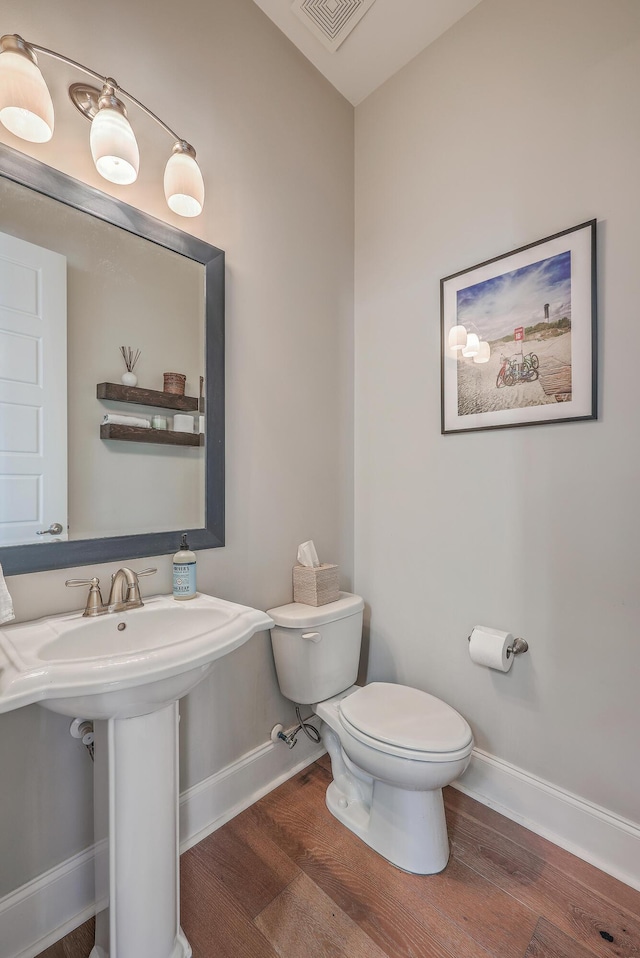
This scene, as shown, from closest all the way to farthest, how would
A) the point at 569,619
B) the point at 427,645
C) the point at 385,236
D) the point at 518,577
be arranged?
the point at 569,619, the point at 518,577, the point at 427,645, the point at 385,236

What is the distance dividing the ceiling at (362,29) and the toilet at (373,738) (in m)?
2.24

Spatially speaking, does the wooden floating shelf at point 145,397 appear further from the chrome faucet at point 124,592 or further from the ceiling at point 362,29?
the ceiling at point 362,29

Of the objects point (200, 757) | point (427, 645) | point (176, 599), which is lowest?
point (200, 757)

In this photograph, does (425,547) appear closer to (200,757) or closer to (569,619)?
(569,619)

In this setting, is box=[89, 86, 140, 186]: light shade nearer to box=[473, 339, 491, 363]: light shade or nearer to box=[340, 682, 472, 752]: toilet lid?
box=[473, 339, 491, 363]: light shade

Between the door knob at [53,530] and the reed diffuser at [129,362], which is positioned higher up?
the reed diffuser at [129,362]

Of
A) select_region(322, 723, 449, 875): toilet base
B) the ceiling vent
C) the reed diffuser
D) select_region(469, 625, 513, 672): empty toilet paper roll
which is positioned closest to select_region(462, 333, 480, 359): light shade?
select_region(469, 625, 513, 672): empty toilet paper roll

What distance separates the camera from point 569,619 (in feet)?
4.46

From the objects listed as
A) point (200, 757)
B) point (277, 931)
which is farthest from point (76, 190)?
point (277, 931)

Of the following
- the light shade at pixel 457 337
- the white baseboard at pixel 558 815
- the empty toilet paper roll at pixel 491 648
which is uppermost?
the light shade at pixel 457 337

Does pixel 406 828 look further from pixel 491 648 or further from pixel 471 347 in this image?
pixel 471 347

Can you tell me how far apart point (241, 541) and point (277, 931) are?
105cm

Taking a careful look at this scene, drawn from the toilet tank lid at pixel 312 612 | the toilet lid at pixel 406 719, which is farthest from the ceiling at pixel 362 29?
the toilet lid at pixel 406 719

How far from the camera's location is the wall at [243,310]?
108 centimetres
